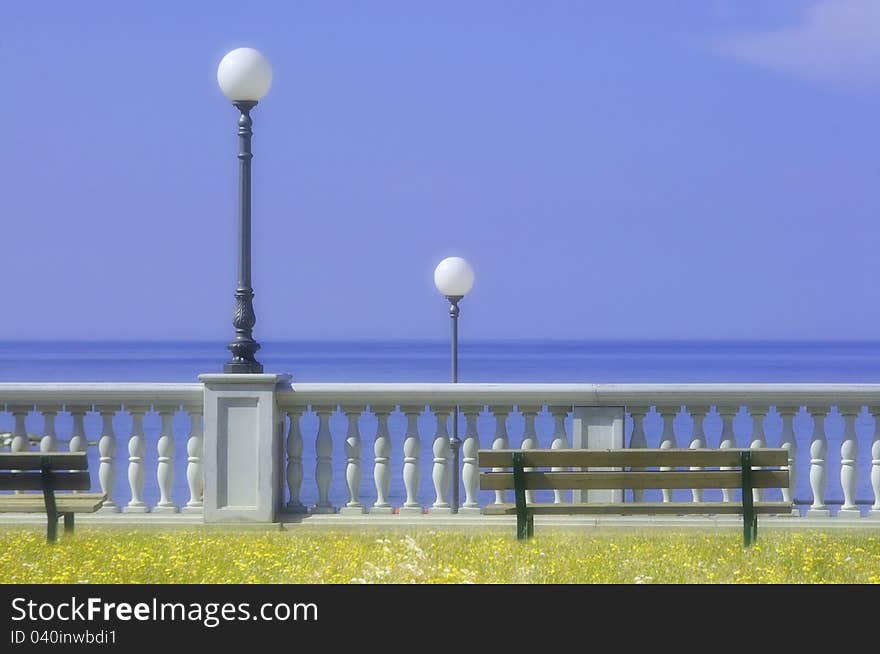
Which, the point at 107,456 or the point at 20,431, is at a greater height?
the point at 20,431

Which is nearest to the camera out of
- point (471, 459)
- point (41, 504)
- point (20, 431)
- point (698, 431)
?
point (41, 504)

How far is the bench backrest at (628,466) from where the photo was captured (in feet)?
36.0

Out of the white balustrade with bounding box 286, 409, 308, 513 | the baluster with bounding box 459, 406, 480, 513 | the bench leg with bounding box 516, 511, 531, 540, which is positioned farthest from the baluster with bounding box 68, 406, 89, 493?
the bench leg with bounding box 516, 511, 531, 540

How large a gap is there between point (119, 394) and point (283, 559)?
9.02 ft

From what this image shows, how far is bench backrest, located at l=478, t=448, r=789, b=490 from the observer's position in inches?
432

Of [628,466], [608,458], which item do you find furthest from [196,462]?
[628,466]

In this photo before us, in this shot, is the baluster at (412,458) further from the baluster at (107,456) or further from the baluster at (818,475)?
the baluster at (818,475)

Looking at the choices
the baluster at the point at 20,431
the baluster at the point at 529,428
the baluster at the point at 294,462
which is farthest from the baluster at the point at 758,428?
the baluster at the point at 20,431

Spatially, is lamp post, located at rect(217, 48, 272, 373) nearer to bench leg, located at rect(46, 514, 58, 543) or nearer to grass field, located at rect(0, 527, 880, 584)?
grass field, located at rect(0, 527, 880, 584)

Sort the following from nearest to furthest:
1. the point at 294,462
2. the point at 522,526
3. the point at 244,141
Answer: the point at 522,526 < the point at 294,462 < the point at 244,141

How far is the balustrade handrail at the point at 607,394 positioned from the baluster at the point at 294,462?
46 cm

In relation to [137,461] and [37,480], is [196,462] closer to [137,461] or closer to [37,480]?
[137,461]

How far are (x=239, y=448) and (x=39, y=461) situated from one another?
6.22 feet

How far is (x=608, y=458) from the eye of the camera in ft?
36.0
